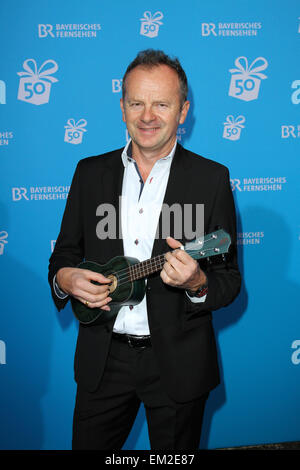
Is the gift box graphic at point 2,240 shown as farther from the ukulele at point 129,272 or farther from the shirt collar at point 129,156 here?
the shirt collar at point 129,156

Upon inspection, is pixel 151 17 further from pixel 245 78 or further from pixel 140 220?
pixel 140 220

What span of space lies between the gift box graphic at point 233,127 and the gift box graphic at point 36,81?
4.03 ft

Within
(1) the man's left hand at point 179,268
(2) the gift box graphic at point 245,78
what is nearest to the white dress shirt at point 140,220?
(1) the man's left hand at point 179,268

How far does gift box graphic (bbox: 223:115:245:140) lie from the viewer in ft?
9.08

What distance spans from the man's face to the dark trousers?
38.8 inches

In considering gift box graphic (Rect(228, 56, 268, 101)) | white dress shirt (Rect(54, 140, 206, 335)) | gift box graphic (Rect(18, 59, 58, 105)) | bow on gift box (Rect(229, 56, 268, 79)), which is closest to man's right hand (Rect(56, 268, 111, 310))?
white dress shirt (Rect(54, 140, 206, 335))

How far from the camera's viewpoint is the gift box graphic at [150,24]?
262cm

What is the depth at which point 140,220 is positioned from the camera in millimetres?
1837

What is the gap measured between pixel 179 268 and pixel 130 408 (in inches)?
34.5

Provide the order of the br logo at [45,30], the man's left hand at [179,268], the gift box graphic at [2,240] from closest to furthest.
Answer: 1. the man's left hand at [179,268]
2. the br logo at [45,30]
3. the gift box graphic at [2,240]

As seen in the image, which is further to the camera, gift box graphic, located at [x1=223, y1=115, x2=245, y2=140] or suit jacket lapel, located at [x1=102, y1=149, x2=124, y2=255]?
gift box graphic, located at [x1=223, y1=115, x2=245, y2=140]

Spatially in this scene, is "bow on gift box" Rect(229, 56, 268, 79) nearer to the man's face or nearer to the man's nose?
the man's face

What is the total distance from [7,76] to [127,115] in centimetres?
126

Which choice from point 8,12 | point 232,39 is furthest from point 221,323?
point 8,12
